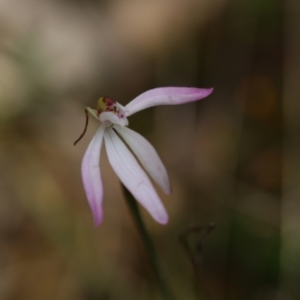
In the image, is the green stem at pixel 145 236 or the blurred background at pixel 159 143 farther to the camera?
the blurred background at pixel 159 143

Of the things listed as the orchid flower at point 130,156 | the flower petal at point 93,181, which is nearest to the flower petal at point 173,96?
the orchid flower at point 130,156

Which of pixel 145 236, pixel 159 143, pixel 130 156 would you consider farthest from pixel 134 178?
pixel 159 143

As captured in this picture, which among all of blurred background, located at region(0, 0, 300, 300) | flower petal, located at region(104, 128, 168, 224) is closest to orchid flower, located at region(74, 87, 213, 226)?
flower petal, located at region(104, 128, 168, 224)

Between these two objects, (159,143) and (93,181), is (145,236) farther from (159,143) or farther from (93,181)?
(159,143)

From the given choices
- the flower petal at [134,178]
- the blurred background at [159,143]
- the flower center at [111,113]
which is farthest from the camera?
the blurred background at [159,143]

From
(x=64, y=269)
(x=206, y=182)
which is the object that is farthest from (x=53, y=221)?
(x=206, y=182)

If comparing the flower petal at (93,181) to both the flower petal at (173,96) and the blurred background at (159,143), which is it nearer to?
the flower petal at (173,96)

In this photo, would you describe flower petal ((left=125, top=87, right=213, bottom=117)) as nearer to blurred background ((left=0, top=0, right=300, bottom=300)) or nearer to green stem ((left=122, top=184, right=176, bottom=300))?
green stem ((left=122, top=184, right=176, bottom=300))

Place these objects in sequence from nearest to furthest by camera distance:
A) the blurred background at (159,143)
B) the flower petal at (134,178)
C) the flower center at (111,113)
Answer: the flower petal at (134,178)
the flower center at (111,113)
the blurred background at (159,143)
